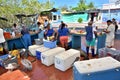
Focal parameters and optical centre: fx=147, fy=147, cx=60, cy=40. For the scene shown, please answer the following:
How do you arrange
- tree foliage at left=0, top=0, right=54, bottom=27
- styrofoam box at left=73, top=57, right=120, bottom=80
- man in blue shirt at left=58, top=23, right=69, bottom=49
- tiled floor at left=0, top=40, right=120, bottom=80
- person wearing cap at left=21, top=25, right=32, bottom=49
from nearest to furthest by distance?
styrofoam box at left=73, top=57, right=120, bottom=80 → tiled floor at left=0, top=40, right=120, bottom=80 → man in blue shirt at left=58, top=23, right=69, bottom=49 → person wearing cap at left=21, top=25, right=32, bottom=49 → tree foliage at left=0, top=0, right=54, bottom=27

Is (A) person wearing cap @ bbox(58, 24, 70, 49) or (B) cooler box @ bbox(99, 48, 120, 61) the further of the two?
(A) person wearing cap @ bbox(58, 24, 70, 49)

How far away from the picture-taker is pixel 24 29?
620 cm

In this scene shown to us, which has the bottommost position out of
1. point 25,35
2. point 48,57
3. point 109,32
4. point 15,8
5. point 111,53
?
point 48,57

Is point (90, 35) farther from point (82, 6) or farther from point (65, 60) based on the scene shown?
point (82, 6)

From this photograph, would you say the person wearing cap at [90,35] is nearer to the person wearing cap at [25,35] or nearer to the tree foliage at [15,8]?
the person wearing cap at [25,35]

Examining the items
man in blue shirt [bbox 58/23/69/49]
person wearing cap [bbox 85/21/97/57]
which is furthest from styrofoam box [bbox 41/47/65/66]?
person wearing cap [bbox 85/21/97/57]

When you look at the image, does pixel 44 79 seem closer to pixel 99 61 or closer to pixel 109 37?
pixel 99 61

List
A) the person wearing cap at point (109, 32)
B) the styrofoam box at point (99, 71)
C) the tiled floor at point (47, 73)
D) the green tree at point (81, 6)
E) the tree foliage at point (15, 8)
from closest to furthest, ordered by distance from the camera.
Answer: the styrofoam box at point (99, 71), the tiled floor at point (47, 73), the person wearing cap at point (109, 32), the tree foliage at point (15, 8), the green tree at point (81, 6)

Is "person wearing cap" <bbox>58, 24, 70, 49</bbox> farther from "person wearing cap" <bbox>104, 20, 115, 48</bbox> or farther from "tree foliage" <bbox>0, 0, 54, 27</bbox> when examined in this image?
"tree foliage" <bbox>0, 0, 54, 27</bbox>

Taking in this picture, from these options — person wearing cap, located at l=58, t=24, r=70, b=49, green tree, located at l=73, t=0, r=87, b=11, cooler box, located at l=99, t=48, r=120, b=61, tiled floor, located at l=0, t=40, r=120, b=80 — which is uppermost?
green tree, located at l=73, t=0, r=87, b=11

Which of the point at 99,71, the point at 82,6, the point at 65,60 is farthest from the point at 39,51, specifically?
the point at 82,6

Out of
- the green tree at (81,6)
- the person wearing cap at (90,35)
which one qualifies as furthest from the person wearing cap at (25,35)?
the green tree at (81,6)

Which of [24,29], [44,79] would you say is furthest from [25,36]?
[44,79]

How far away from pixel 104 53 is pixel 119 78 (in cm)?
261
